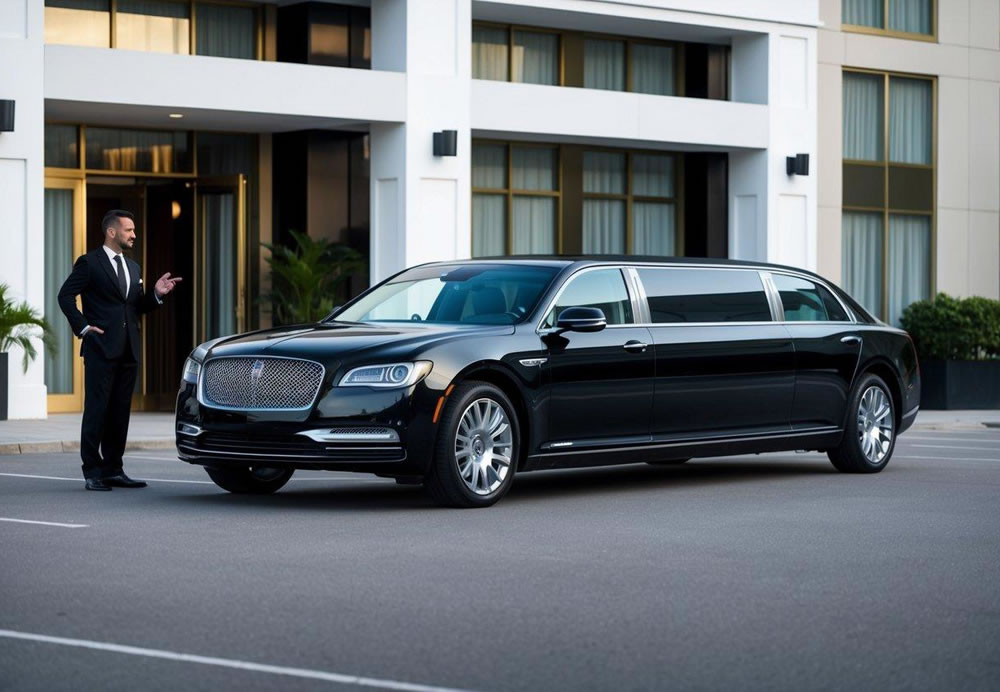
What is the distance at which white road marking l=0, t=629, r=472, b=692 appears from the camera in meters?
5.68

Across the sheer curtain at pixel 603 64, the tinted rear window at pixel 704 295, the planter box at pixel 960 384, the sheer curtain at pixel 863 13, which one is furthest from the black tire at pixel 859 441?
the sheer curtain at pixel 863 13

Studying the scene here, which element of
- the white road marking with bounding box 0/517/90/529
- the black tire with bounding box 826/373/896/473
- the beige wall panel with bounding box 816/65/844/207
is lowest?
the white road marking with bounding box 0/517/90/529

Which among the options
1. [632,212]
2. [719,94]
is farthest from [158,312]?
[719,94]

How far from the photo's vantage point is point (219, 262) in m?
23.3

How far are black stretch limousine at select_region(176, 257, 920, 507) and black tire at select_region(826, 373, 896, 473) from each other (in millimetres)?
15

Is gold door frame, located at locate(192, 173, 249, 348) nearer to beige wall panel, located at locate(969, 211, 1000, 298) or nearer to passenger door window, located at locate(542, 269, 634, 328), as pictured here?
passenger door window, located at locate(542, 269, 634, 328)

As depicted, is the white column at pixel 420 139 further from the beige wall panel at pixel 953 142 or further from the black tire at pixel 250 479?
the black tire at pixel 250 479

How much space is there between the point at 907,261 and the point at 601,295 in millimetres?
18265

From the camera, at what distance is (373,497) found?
11.8m

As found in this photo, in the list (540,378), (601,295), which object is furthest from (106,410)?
(601,295)

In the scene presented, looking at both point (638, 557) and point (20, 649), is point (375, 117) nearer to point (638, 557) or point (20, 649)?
point (638, 557)

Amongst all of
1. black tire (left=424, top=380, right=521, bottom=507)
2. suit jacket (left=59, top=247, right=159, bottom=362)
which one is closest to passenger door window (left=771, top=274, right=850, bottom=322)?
black tire (left=424, top=380, right=521, bottom=507)

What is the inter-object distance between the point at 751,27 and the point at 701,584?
761 inches

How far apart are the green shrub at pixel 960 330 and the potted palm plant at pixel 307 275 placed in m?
9.15
